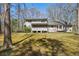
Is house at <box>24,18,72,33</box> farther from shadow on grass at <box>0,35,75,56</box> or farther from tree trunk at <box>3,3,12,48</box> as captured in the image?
tree trunk at <box>3,3,12,48</box>

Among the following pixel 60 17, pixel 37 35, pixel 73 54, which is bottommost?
pixel 73 54

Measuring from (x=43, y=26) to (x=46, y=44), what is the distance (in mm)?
246

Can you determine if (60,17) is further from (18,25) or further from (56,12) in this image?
(18,25)

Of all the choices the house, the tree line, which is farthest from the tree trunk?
the house

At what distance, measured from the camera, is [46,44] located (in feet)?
10.8

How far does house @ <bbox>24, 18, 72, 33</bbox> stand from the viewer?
10.7 feet

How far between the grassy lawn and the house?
5 cm

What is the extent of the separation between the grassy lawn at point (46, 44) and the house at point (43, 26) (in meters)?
0.05

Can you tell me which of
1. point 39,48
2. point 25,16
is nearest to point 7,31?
point 25,16

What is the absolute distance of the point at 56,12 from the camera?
3.29 metres

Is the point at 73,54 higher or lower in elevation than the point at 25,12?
lower

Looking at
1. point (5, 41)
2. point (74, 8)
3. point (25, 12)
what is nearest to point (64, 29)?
point (74, 8)

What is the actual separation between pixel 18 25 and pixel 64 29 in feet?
2.03

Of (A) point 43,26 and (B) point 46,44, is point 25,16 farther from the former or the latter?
(B) point 46,44
